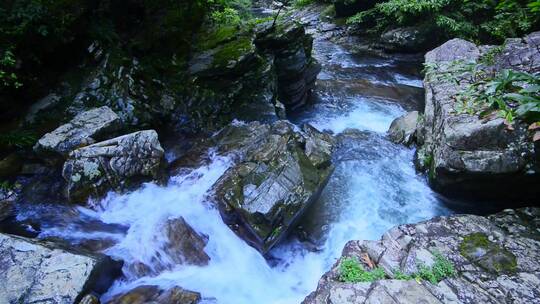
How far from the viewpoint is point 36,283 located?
4430 millimetres

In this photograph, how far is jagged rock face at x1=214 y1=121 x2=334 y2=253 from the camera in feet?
18.9

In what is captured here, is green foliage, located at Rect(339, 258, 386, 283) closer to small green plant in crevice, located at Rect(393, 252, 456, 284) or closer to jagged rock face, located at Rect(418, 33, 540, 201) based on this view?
small green plant in crevice, located at Rect(393, 252, 456, 284)

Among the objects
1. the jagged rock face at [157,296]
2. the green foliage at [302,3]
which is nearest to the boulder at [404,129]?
the jagged rock face at [157,296]

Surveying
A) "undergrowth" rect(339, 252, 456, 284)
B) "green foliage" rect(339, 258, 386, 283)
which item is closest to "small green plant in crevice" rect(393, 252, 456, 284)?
"undergrowth" rect(339, 252, 456, 284)

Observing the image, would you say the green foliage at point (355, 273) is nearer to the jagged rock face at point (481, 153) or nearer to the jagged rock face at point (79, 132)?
the jagged rock face at point (481, 153)

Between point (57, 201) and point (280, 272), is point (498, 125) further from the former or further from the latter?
point (57, 201)

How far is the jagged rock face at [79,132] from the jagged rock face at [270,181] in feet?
7.65

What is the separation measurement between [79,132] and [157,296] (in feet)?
11.9

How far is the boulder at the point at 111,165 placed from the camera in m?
6.13

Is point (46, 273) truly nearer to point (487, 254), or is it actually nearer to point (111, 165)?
point (111, 165)

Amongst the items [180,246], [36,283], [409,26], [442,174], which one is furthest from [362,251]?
[409,26]

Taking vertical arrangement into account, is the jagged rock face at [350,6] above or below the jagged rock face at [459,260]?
above

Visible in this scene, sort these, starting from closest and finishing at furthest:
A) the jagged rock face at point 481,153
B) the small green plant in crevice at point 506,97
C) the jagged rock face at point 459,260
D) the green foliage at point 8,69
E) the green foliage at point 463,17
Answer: the jagged rock face at point 459,260 < the small green plant in crevice at point 506,97 < the jagged rock face at point 481,153 < the green foliage at point 8,69 < the green foliage at point 463,17

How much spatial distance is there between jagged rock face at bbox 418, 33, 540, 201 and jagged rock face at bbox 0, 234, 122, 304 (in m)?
5.88
